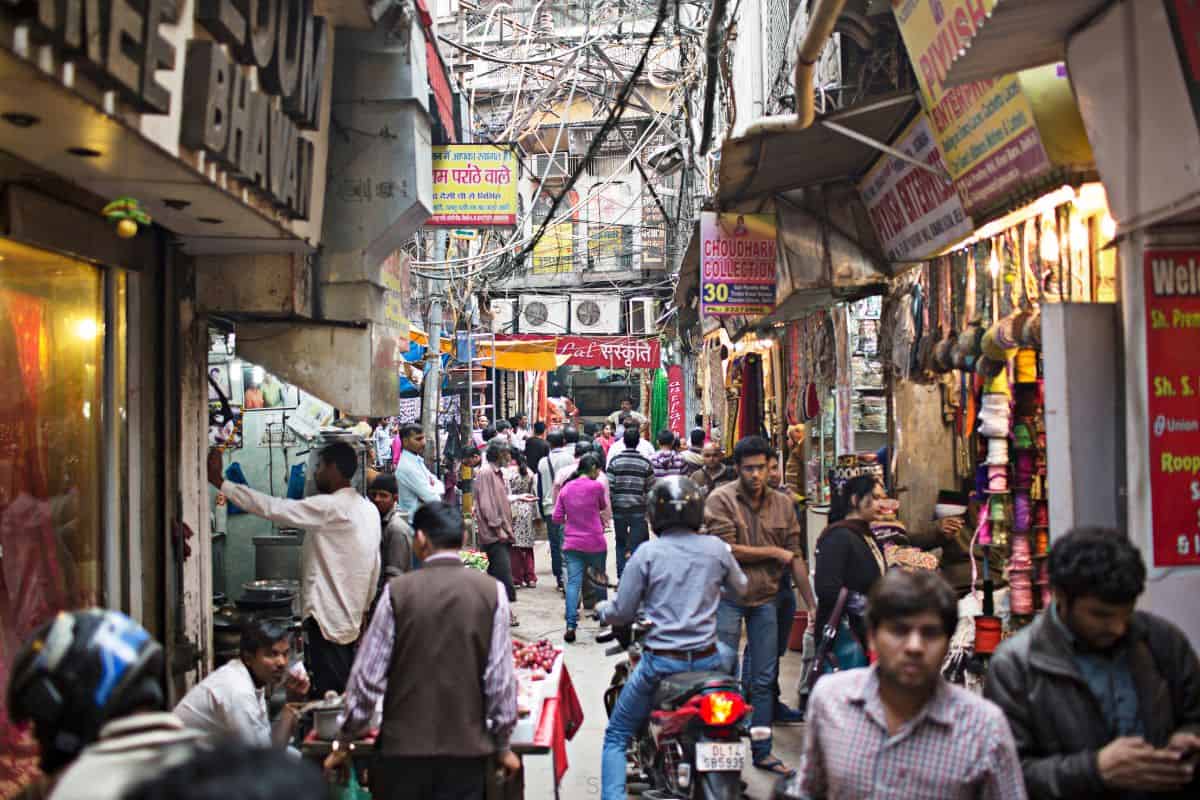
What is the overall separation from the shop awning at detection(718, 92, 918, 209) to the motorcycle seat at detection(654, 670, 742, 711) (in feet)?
12.5

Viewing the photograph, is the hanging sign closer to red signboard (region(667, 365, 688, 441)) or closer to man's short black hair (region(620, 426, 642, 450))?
man's short black hair (region(620, 426, 642, 450))

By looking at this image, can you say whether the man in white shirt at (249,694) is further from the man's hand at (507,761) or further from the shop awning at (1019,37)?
the shop awning at (1019,37)

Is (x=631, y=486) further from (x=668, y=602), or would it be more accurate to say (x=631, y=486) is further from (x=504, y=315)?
(x=504, y=315)

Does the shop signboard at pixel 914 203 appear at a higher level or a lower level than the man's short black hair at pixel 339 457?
higher

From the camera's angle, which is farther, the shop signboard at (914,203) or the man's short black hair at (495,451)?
the man's short black hair at (495,451)

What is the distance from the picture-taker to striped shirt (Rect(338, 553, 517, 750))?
435 centimetres

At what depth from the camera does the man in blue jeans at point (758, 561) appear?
7.00 metres

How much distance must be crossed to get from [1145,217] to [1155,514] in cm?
119

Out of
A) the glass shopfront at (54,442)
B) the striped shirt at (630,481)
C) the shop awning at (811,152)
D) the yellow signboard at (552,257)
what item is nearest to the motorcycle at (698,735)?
the glass shopfront at (54,442)

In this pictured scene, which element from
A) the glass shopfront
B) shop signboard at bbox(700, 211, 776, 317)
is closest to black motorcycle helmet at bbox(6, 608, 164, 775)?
the glass shopfront

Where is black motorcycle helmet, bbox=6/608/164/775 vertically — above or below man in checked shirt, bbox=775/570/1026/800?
above

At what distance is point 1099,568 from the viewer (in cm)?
293

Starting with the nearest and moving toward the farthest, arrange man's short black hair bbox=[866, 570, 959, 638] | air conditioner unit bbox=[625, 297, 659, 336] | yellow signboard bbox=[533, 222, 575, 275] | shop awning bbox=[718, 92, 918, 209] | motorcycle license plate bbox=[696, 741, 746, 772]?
man's short black hair bbox=[866, 570, 959, 638] < motorcycle license plate bbox=[696, 741, 746, 772] < shop awning bbox=[718, 92, 918, 209] < air conditioner unit bbox=[625, 297, 659, 336] < yellow signboard bbox=[533, 222, 575, 275]

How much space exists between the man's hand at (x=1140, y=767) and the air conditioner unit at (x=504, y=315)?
28.8 m
